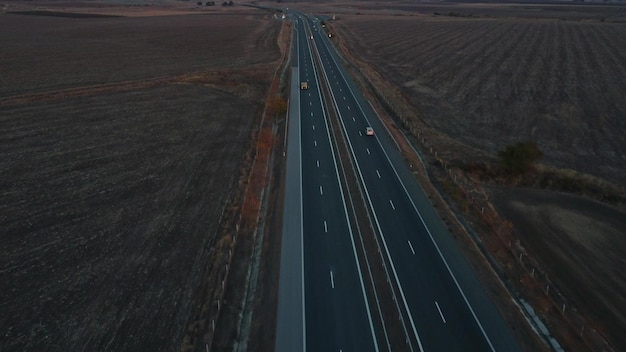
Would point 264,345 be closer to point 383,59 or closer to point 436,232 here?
point 436,232

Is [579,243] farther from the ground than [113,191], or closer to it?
closer to it

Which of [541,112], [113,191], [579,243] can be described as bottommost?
[579,243]

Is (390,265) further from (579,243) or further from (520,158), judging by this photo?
(520,158)

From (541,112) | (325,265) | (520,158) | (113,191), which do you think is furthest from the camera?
(541,112)

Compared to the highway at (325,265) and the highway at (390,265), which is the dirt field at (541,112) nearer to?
the highway at (390,265)

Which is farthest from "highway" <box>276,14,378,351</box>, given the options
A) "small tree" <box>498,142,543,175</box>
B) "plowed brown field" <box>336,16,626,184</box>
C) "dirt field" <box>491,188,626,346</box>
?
"plowed brown field" <box>336,16,626,184</box>

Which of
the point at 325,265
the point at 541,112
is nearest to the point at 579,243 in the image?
the point at 325,265

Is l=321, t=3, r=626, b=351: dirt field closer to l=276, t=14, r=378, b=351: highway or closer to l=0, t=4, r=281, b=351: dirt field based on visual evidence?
l=276, t=14, r=378, b=351: highway
